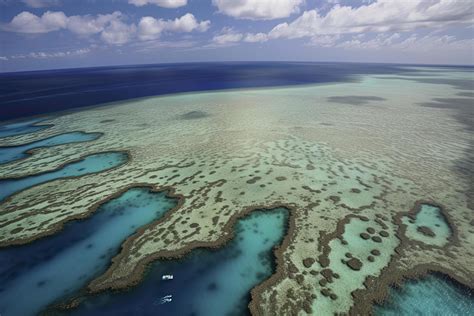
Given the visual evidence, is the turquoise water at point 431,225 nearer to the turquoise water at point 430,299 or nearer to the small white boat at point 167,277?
the turquoise water at point 430,299

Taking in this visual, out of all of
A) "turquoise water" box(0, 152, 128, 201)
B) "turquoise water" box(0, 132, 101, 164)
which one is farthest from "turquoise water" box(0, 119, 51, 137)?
"turquoise water" box(0, 152, 128, 201)

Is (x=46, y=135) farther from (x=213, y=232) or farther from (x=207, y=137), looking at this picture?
(x=213, y=232)

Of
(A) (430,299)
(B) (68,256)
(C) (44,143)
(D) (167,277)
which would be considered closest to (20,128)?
(C) (44,143)

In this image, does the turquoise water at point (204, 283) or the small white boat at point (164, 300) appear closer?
the turquoise water at point (204, 283)

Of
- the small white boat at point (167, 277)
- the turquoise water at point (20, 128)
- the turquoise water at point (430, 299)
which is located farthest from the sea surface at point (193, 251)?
the turquoise water at point (20, 128)

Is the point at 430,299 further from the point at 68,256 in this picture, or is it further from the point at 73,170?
the point at 73,170

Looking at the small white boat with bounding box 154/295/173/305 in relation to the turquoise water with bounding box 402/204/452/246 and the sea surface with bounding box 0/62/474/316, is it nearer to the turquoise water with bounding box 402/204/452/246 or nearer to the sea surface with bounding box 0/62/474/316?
the sea surface with bounding box 0/62/474/316

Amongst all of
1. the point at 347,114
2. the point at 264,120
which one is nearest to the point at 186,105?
the point at 264,120
